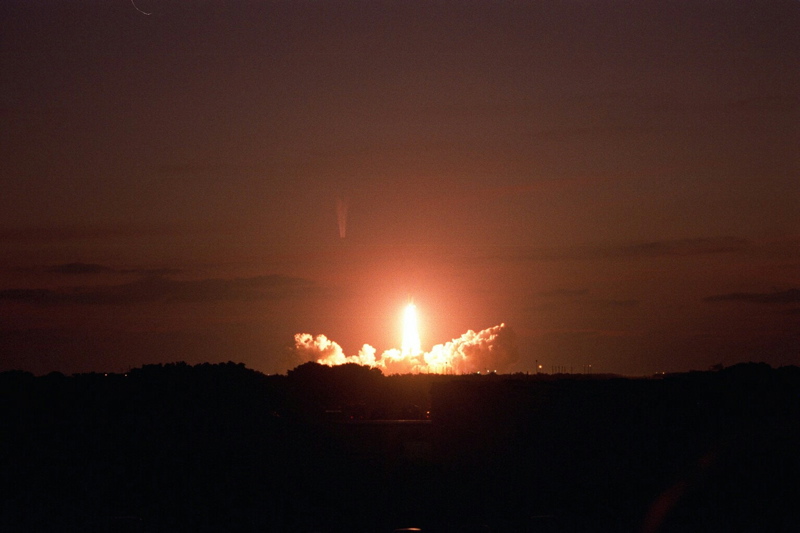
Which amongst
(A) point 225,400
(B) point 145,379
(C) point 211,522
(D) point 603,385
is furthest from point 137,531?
(B) point 145,379

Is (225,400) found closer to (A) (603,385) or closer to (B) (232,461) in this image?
(B) (232,461)

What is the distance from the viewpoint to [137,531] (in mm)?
20469

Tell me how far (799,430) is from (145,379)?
188 feet

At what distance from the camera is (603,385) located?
40750mm

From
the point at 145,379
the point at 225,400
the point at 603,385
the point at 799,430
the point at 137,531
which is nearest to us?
the point at 137,531

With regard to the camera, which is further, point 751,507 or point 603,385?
point 603,385

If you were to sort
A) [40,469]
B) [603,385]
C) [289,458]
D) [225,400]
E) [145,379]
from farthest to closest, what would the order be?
[145,379]
[225,400]
[289,458]
[40,469]
[603,385]

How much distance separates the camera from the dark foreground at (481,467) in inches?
1286

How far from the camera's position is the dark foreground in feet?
107

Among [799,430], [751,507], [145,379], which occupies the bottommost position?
[751,507]

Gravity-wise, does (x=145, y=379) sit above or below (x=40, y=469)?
above

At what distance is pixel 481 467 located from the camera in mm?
41719

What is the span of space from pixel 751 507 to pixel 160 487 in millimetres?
26656

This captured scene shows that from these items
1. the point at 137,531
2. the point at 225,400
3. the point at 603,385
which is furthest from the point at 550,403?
the point at 225,400
